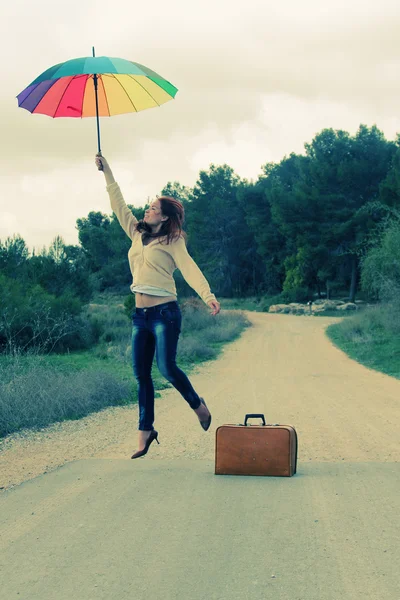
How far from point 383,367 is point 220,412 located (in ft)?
30.4

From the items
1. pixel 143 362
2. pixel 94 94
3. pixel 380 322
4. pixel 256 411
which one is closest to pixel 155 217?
pixel 143 362

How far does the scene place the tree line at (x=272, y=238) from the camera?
3150 centimetres

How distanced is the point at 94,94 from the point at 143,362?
2.83 meters

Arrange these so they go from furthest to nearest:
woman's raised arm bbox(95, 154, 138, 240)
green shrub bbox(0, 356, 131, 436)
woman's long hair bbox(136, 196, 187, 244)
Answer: green shrub bbox(0, 356, 131, 436) < woman's raised arm bbox(95, 154, 138, 240) < woman's long hair bbox(136, 196, 187, 244)

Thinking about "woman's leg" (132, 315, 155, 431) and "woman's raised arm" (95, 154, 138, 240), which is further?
"woman's raised arm" (95, 154, 138, 240)

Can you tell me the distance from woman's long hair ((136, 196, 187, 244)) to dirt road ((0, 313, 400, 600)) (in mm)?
2007

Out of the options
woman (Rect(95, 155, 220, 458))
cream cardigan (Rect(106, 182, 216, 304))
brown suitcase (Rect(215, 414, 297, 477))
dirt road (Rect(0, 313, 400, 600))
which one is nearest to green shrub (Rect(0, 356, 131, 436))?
dirt road (Rect(0, 313, 400, 600))

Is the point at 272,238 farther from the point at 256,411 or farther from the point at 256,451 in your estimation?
the point at 256,451

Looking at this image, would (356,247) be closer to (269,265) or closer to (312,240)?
(312,240)

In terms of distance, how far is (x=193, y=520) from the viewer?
186 inches

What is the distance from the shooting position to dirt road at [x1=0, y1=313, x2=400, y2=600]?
3695mm

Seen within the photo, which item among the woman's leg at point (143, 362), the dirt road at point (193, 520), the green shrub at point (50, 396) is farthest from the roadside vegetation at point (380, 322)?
the woman's leg at point (143, 362)

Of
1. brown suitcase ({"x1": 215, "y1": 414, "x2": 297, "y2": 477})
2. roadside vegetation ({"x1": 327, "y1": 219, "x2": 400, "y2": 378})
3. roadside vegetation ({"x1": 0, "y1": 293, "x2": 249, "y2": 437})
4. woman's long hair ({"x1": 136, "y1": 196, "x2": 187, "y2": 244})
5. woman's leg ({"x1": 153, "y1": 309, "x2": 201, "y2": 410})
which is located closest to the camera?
brown suitcase ({"x1": 215, "y1": 414, "x2": 297, "y2": 477})

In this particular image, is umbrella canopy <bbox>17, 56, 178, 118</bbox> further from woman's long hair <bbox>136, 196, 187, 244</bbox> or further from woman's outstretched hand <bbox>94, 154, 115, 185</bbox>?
woman's long hair <bbox>136, 196, 187, 244</bbox>
